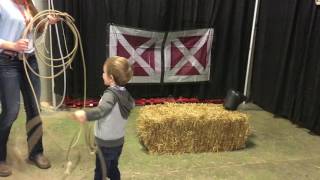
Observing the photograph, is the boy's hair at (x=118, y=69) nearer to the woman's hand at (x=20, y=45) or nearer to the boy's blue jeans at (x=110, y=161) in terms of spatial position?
the boy's blue jeans at (x=110, y=161)

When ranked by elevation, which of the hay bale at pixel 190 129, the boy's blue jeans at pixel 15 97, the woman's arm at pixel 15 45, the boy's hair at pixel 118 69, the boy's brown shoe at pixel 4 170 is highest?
the woman's arm at pixel 15 45

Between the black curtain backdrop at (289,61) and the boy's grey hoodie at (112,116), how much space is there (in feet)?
7.98

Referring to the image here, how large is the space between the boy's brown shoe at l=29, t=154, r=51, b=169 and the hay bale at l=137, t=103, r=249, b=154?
0.80 meters

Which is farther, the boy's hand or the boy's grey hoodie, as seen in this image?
the boy's grey hoodie

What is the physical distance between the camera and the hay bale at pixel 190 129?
3248 millimetres

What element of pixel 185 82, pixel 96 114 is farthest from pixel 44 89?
pixel 96 114

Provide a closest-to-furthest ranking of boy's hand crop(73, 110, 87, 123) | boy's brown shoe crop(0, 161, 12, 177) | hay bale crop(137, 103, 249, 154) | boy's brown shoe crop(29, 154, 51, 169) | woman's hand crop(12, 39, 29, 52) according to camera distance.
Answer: boy's hand crop(73, 110, 87, 123)
woman's hand crop(12, 39, 29, 52)
boy's brown shoe crop(0, 161, 12, 177)
boy's brown shoe crop(29, 154, 51, 169)
hay bale crop(137, 103, 249, 154)

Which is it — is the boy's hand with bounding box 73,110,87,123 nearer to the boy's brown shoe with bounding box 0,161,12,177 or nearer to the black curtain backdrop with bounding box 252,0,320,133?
the boy's brown shoe with bounding box 0,161,12,177

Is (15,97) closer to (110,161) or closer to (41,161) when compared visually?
(41,161)

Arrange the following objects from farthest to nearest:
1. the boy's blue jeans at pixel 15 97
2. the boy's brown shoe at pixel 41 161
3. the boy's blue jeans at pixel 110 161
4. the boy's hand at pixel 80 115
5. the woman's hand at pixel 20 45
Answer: the boy's brown shoe at pixel 41 161 < the boy's blue jeans at pixel 15 97 < the woman's hand at pixel 20 45 < the boy's blue jeans at pixel 110 161 < the boy's hand at pixel 80 115

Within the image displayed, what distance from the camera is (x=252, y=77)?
4.95m

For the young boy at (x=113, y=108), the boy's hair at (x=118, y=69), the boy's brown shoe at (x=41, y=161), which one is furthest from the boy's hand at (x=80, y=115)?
the boy's brown shoe at (x=41, y=161)

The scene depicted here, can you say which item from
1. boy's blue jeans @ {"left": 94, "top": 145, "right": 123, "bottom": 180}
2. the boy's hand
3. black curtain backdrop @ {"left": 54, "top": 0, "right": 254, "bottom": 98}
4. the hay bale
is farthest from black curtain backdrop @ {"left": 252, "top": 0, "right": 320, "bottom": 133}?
the boy's hand

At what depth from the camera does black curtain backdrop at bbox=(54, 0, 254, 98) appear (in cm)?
426
